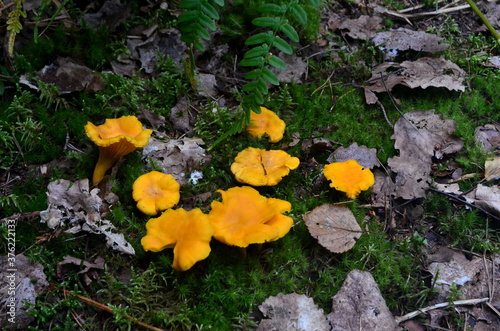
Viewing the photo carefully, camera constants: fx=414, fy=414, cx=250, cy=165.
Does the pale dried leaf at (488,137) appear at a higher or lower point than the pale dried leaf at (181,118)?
higher

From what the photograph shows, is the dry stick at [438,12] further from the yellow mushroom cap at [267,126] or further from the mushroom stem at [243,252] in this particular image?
the mushroom stem at [243,252]

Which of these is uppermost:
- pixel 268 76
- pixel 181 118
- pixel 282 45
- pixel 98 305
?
pixel 282 45

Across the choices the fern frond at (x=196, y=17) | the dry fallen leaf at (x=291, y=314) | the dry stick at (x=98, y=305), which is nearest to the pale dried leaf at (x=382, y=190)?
the dry fallen leaf at (x=291, y=314)

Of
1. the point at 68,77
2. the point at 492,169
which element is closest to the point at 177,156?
the point at 68,77

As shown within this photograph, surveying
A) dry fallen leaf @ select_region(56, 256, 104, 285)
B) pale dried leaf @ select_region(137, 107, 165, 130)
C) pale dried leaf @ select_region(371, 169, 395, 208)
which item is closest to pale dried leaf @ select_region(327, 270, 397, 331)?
pale dried leaf @ select_region(371, 169, 395, 208)

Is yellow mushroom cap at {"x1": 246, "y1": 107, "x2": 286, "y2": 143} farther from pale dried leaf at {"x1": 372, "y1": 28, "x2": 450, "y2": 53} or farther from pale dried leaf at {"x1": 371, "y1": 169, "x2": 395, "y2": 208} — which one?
pale dried leaf at {"x1": 372, "y1": 28, "x2": 450, "y2": 53}

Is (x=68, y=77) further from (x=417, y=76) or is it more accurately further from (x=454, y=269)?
(x=454, y=269)
